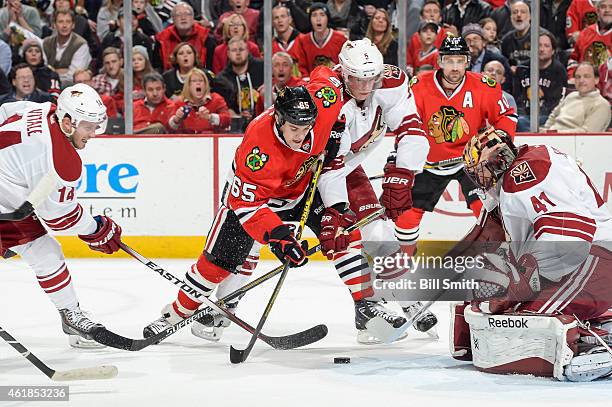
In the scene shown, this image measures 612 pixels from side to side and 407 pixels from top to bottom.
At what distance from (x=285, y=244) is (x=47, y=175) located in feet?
2.87

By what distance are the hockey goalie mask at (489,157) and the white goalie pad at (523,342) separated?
0.43 m

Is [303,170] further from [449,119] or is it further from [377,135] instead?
[449,119]

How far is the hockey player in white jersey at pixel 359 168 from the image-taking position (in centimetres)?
422

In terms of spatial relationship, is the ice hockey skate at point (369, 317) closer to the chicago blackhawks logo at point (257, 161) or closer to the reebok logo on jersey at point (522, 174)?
the chicago blackhawks logo at point (257, 161)

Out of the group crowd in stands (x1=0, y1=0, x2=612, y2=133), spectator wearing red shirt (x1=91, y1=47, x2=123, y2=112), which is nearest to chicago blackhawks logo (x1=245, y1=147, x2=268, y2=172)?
crowd in stands (x1=0, y1=0, x2=612, y2=133)

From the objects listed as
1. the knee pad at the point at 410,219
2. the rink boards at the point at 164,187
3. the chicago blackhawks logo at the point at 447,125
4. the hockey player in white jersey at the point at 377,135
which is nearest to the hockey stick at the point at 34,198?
the hockey player in white jersey at the point at 377,135

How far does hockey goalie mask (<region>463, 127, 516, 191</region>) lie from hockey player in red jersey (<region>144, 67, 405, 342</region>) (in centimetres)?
58

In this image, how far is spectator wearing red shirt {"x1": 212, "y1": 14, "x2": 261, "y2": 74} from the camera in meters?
6.76

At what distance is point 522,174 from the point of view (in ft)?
11.1

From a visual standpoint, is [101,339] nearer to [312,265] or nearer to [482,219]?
[482,219]

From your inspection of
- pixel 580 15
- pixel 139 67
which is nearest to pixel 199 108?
pixel 139 67

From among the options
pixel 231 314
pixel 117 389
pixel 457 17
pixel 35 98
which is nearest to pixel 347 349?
pixel 231 314

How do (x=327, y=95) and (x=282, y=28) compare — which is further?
(x=282, y=28)

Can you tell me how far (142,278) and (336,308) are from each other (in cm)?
140
